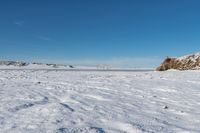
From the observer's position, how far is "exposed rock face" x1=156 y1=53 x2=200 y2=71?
24.2 meters

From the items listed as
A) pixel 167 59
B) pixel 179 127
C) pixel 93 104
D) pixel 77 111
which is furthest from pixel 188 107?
pixel 167 59

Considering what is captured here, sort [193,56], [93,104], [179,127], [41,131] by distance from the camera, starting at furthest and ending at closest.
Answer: [193,56] < [93,104] < [179,127] < [41,131]

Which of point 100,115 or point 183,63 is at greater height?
point 183,63

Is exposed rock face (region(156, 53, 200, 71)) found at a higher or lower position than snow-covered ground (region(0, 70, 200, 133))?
higher

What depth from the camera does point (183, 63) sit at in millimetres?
25734

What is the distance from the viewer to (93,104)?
239 inches

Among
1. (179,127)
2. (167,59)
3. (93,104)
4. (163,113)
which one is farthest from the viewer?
(167,59)

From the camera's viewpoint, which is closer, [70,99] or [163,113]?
[163,113]

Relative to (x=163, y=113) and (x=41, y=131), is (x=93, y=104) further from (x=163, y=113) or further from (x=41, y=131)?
(x=41, y=131)

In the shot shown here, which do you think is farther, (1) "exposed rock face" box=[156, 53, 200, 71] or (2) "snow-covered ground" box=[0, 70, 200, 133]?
(1) "exposed rock face" box=[156, 53, 200, 71]

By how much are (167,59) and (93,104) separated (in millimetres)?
23935

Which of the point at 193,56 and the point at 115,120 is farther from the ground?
the point at 193,56

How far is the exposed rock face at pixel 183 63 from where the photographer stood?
2424 cm

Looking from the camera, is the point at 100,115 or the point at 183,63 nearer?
the point at 100,115
